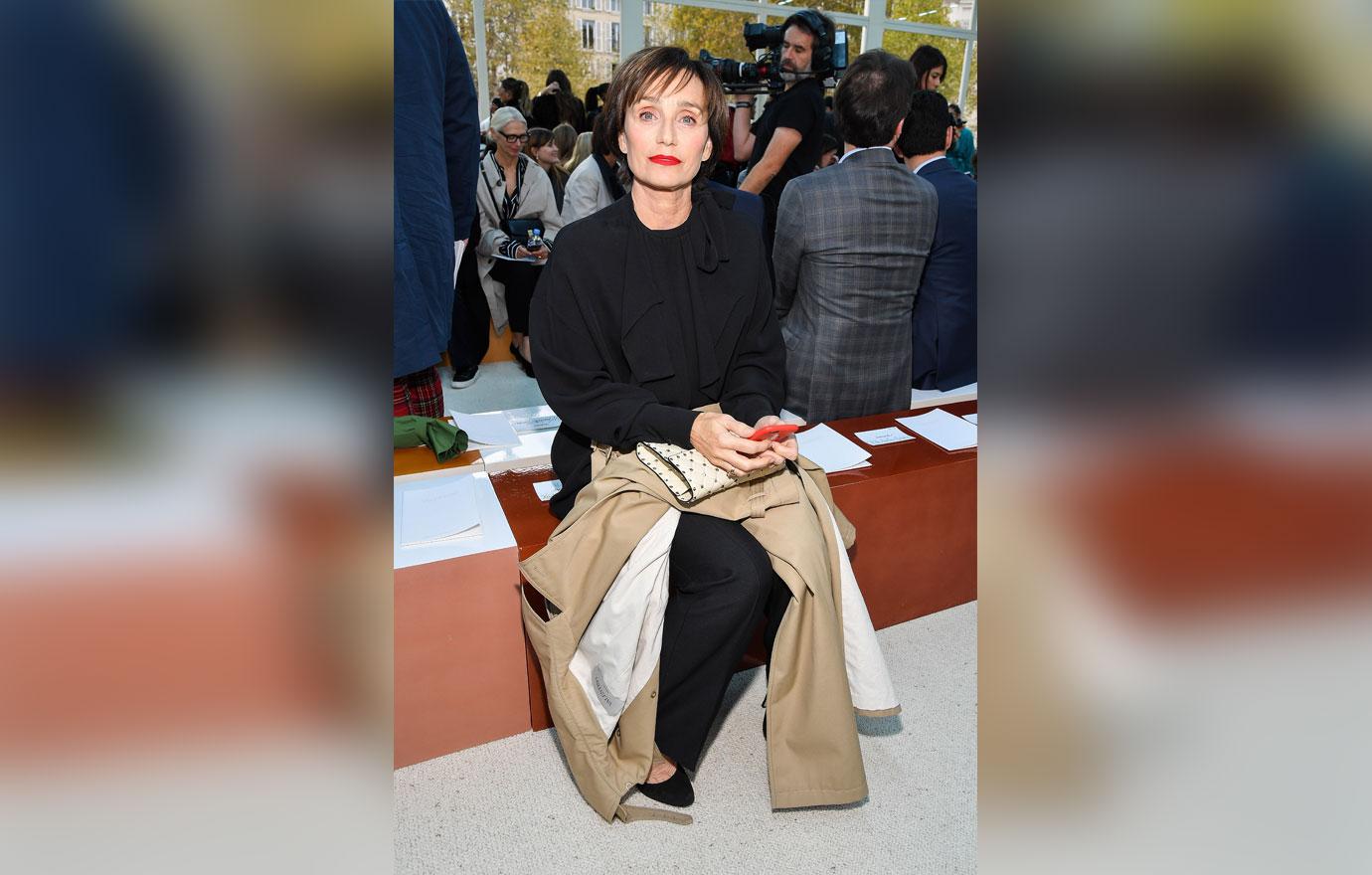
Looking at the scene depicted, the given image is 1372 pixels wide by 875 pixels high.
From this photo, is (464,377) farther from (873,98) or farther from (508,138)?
(873,98)

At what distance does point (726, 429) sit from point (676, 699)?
519mm

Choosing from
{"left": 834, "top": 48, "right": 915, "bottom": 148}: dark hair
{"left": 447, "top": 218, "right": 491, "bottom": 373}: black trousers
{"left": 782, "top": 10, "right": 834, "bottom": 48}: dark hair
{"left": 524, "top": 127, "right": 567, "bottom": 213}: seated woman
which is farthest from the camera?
{"left": 524, "top": 127, "right": 567, "bottom": 213}: seated woman

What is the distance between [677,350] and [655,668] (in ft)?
2.04

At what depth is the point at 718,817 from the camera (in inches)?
60.6

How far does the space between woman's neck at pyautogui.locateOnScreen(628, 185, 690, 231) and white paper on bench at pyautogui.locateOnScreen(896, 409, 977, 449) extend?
3.14 ft

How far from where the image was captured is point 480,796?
1.58m

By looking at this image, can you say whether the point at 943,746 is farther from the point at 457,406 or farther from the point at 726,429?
the point at 457,406

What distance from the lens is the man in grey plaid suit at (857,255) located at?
227cm

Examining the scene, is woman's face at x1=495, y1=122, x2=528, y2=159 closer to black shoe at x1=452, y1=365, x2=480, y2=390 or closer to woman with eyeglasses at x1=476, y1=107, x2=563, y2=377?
woman with eyeglasses at x1=476, y1=107, x2=563, y2=377

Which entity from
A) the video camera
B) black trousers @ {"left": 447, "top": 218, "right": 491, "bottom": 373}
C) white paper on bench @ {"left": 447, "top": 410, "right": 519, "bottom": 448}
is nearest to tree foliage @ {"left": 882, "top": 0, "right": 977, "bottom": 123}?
the video camera

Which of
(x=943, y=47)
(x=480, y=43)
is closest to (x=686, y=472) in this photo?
(x=480, y=43)

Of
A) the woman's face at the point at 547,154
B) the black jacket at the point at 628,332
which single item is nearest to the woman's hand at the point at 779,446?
the black jacket at the point at 628,332

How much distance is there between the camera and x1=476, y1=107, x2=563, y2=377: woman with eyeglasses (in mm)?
4039

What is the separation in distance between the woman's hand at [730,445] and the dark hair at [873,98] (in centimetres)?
117
